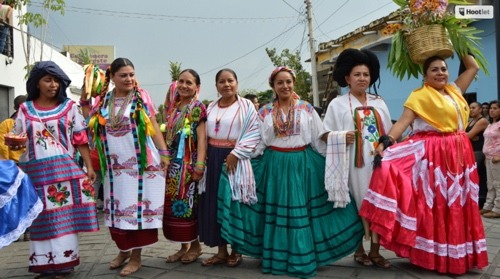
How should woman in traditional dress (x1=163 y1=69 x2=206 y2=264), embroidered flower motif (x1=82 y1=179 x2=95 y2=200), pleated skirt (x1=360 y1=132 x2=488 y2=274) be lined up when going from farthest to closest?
woman in traditional dress (x1=163 y1=69 x2=206 y2=264)
embroidered flower motif (x1=82 y1=179 x2=95 y2=200)
pleated skirt (x1=360 y1=132 x2=488 y2=274)

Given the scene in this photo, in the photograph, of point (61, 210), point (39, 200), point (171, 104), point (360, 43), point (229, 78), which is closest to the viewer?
point (39, 200)

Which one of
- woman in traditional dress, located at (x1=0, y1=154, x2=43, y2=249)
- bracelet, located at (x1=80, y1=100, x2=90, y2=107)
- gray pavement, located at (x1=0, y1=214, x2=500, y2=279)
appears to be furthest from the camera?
bracelet, located at (x1=80, y1=100, x2=90, y2=107)

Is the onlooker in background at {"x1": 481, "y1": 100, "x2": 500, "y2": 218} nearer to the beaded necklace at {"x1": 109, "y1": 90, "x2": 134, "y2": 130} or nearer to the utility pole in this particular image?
the beaded necklace at {"x1": 109, "y1": 90, "x2": 134, "y2": 130}

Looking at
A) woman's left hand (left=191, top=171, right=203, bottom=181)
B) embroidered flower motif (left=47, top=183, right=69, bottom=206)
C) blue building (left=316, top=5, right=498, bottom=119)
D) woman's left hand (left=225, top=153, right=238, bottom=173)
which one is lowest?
embroidered flower motif (left=47, top=183, right=69, bottom=206)

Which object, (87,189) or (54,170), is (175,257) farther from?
(54,170)

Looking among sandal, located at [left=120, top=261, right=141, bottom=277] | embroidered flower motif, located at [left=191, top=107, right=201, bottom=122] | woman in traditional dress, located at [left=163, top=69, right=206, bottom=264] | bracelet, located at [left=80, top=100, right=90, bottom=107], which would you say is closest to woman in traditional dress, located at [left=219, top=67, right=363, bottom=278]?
woman in traditional dress, located at [left=163, top=69, right=206, bottom=264]

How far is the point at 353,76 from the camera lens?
4.12m

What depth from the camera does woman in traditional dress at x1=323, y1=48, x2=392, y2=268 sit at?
392 cm

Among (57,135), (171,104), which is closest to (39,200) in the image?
(57,135)

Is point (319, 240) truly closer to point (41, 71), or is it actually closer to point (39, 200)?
point (39, 200)

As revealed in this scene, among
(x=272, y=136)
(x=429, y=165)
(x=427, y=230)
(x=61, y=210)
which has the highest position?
(x=272, y=136)

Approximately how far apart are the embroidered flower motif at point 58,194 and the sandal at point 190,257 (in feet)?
3.80

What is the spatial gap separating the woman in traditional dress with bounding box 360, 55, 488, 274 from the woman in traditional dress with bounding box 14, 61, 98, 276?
2357 mm

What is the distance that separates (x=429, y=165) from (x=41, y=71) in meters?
3.27
